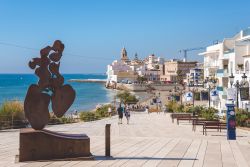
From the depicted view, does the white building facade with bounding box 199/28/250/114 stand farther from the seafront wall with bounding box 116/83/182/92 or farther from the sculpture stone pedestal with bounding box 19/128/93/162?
the seafront wall with bounding box 116/83/182/92

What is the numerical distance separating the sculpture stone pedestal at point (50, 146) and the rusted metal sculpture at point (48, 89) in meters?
0.77

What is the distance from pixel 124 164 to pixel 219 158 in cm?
294

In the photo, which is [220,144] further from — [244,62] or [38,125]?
[244,62]

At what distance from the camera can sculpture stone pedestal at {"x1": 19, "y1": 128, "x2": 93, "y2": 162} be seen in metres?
11.8

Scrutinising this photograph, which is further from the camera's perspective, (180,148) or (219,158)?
(180,148)

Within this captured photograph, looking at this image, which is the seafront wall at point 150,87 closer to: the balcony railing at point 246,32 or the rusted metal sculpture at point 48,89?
the balcony railing at point 246,32

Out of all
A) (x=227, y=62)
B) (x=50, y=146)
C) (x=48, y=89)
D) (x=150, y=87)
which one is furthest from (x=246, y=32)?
(x=150, y=87)

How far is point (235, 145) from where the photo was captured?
1548 cm

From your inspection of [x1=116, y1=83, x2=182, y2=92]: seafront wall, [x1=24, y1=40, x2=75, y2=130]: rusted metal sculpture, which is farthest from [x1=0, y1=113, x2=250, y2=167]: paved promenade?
[x1=116, y1=83, x2=182, y2=92]: seafront wall

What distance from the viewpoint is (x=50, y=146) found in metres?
12.0

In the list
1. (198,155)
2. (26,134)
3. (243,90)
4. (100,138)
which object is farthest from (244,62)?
(26,134)

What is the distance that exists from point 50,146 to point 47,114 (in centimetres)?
111

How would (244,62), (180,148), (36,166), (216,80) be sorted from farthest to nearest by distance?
1. (216,80)
2. (244,62)
3. (180,148)
4. (36,166)

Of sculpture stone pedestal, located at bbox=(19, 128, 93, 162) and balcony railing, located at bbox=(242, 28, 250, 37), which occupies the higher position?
balcony railing, located at bbox=(242, 28, 250, 37)
